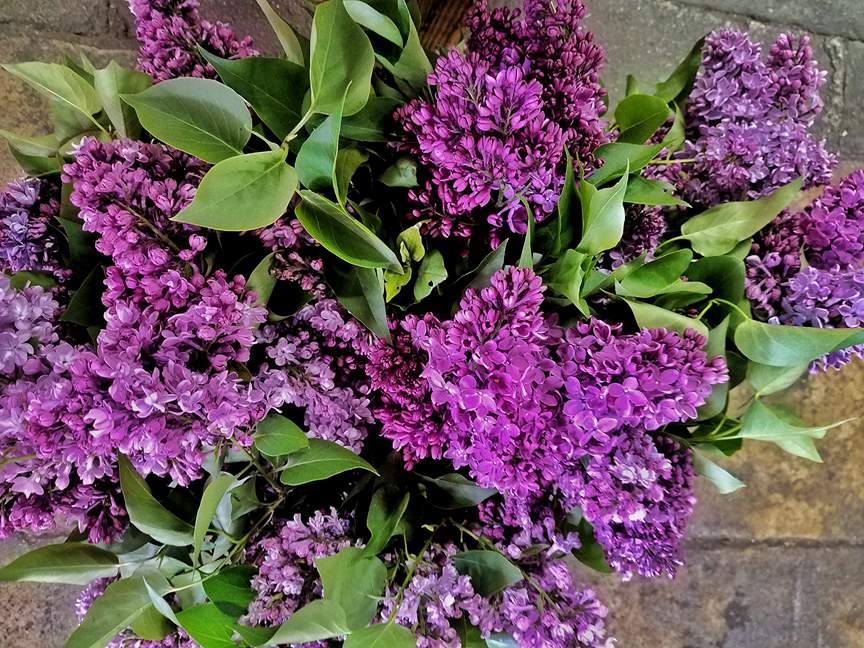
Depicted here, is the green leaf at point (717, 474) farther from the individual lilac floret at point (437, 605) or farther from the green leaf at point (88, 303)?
the green leaf at point (88, 303)

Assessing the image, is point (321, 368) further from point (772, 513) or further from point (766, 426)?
point (772, 513)

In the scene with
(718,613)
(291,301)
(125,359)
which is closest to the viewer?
(125,359)

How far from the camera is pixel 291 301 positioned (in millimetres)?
455

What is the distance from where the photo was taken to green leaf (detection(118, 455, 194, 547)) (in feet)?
1.32

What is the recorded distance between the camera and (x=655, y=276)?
429 mm

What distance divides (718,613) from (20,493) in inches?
36.9

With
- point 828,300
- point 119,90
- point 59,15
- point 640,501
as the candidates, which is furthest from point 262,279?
point 59,15

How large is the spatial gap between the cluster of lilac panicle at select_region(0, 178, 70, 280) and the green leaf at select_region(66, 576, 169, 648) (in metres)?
0.21

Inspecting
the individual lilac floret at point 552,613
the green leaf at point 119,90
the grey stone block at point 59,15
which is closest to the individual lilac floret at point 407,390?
the individual lilac floret at point 552,613

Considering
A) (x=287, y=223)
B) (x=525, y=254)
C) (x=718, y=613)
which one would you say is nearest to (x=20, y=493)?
(x=287, y=223)

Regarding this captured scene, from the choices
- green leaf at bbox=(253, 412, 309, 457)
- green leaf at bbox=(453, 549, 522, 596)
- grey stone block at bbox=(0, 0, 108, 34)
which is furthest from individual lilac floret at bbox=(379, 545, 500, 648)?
grey stone block at bbox=(0, 0, 108, 34)

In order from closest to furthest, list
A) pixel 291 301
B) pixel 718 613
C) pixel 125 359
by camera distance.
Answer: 1. pixel 125 359
2. pixel 291 301
3. pixel 718 613

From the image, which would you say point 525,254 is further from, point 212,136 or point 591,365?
point 212,136

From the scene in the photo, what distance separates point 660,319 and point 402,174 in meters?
0.18
